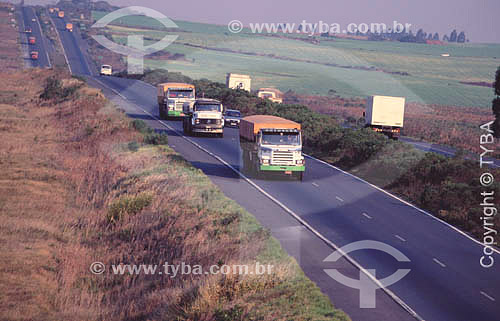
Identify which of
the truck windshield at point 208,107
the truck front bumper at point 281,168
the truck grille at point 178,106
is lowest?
the truck front bumper at point 281,168

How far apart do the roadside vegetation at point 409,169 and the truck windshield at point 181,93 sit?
31.6 ft

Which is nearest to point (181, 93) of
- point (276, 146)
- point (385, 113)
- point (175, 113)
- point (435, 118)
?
point (175, 113)

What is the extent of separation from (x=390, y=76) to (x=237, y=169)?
14431cm

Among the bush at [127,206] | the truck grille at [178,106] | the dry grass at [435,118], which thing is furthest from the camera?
the dry grass at [435,118]

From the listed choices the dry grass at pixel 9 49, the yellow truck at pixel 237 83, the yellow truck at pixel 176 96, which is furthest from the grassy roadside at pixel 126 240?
the dry grass at pixel 9 49

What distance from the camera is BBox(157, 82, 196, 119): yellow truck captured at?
2060 inches

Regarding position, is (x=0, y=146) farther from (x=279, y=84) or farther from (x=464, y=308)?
(x=279, y=84)

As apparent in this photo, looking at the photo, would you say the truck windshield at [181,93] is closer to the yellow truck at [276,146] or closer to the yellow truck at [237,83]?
the yellow truck at [276,146]

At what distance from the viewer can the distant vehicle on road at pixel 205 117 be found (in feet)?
148

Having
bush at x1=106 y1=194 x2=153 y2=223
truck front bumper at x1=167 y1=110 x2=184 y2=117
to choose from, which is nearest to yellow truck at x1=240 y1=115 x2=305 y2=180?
bush at x1=106 y1=194 x2=153 y2=223

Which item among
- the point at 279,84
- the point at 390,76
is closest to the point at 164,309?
the point at 279,84

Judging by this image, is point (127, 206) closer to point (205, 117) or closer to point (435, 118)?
point (205, 117)

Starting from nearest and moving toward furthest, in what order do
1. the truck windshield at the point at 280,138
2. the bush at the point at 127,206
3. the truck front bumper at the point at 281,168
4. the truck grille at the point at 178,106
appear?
the bush at the point at 127,206, the truck front bumper at the point at 281,168, the truck windshield at the point at 280,138, the truck grille at the point at 178,106

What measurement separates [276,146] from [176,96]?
23.8 meters
